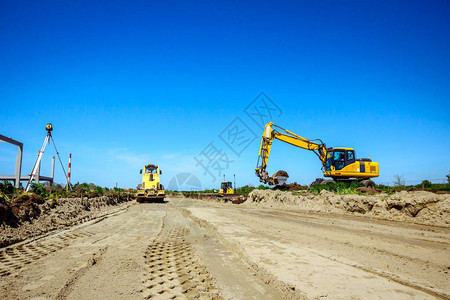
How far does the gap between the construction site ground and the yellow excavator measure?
16.7 meters

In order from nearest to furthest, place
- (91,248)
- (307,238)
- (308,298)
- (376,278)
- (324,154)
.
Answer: (308,298) → (376,278) → (91,248) → (307,238) → (324,154)

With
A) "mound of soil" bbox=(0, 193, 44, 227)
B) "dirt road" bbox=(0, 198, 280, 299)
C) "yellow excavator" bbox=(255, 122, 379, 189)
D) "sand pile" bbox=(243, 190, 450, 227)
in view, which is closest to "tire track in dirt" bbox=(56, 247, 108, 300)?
"dirt road" bbox=(0, 198, 280, 299)

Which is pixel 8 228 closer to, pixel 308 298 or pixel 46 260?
pixel 46 260

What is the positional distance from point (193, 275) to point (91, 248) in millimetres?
2798

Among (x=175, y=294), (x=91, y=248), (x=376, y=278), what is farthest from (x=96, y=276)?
(x=376, y=278)

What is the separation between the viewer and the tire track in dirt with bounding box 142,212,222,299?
3.34m

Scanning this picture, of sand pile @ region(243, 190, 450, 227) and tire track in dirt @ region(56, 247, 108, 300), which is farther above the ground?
sand pile @ region(243, 190, 450, 227)

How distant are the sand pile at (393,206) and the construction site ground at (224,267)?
149 inches

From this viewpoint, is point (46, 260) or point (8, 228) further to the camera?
point (8, 228)

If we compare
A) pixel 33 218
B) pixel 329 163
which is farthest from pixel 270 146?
pixel 33 218

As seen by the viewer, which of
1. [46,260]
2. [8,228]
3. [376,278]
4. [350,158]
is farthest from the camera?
[350,158]

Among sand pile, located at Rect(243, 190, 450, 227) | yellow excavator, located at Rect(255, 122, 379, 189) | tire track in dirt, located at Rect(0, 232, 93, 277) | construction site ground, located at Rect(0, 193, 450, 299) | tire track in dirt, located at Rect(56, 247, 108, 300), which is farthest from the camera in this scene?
yellow excavator, located at Rect(255, 122, 379, 189)

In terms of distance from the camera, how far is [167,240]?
6773 mm

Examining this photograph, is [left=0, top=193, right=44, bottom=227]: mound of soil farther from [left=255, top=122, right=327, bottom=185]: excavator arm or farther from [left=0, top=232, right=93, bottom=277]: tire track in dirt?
[left=255, top=122, right=327, bottom=185]: excavator arm
